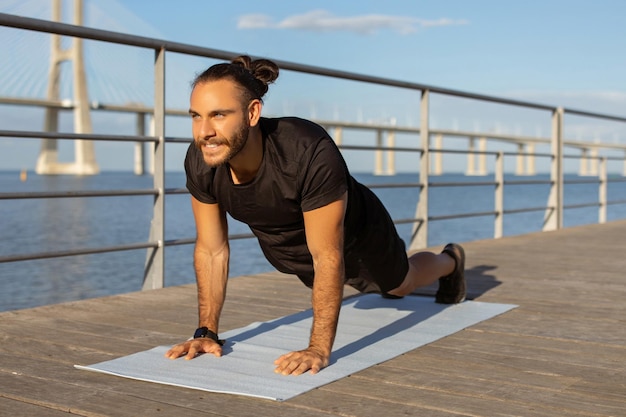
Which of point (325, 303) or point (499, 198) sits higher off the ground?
point (499, 198)

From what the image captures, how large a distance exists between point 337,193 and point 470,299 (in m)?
1.17

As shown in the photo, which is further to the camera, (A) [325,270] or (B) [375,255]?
(B) [375,255]

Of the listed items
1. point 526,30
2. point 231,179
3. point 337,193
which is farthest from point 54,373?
point 526,30

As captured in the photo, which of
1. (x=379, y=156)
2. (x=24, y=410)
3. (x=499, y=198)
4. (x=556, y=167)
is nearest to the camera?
(x=24, y=410)

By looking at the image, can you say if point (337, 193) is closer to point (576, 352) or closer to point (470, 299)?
point (576, 352)

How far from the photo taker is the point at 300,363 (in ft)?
5.65

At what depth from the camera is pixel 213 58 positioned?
3113 millimetres

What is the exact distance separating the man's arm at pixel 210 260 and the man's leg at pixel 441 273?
2.04 ft

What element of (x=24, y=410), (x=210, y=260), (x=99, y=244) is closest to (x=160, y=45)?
(x=210, y=260)


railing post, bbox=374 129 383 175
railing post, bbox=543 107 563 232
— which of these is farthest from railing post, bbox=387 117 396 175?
railing post, bbox=543 107 563 232

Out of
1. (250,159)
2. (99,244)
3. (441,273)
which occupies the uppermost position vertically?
(250,159)

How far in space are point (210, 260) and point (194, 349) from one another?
24 centimetres

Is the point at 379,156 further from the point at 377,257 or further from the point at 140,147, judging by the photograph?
the point at 377,257

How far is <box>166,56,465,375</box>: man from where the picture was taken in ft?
5.65
